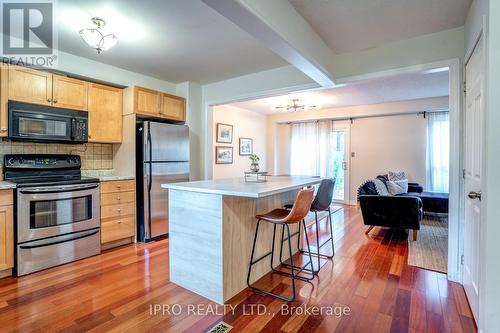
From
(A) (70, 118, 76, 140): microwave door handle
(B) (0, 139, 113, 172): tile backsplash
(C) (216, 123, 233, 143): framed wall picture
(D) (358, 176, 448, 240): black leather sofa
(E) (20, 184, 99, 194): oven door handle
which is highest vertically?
(C) (216, 123, 233, 143): framed wall picture

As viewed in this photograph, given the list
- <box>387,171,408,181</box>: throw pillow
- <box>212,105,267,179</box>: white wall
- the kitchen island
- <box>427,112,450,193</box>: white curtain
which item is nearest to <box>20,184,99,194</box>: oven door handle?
the kitchen island

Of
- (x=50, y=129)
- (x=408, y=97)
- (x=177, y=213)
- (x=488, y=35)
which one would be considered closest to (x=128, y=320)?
(x=177, y=213)

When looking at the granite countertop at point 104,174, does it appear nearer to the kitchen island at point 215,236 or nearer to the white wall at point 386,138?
the kitchen island at point 215,236

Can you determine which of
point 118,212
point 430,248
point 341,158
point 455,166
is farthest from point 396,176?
A: point 118,212

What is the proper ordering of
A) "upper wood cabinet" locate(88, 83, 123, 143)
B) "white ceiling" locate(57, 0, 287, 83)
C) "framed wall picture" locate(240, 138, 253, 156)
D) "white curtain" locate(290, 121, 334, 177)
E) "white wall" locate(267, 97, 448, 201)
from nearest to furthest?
"white ceiling" locate(57, 0, 287, 83), "upper wood cabinet" locate(88, 83, 123, 143), "white wall" locate(267, 97, 448, 201), "framed wall picture" locate(240, 138, 253, 156), "white curtain" locate(290, 121, 334, 177)

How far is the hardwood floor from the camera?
183 centimetres

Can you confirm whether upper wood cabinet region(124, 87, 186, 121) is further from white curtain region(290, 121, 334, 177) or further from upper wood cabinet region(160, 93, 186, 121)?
white curtain region(290, 121, 334, 177)

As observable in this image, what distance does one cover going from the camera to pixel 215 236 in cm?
209

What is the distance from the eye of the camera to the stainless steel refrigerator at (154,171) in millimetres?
3562

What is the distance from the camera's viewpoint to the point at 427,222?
4.71m

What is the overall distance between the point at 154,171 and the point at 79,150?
1.03 m

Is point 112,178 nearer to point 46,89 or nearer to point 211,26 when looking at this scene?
point 46,89

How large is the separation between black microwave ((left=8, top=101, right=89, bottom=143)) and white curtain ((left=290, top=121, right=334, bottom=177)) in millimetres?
5233

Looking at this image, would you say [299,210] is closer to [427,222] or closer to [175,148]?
[175,148]
